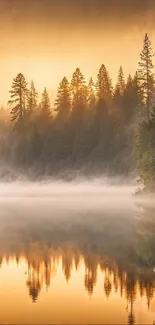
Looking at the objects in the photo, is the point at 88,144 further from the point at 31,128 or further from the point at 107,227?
the point at 107,227

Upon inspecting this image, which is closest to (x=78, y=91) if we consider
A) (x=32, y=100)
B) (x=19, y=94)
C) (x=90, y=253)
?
(x=32, y=100)

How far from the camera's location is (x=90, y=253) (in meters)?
21.3

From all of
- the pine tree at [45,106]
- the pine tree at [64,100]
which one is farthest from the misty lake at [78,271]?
the pine tree at [45,106]

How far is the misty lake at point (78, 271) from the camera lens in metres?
12.9

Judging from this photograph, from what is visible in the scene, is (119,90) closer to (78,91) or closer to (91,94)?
(91,94)

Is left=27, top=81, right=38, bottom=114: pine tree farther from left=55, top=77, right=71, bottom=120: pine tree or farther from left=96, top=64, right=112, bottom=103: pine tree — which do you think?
left=96, top=64, right=112, bottom=103: pine tree

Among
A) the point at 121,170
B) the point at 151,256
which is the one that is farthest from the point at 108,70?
the point at 151,256

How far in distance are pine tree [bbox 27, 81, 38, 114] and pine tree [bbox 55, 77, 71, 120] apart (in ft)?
25.3

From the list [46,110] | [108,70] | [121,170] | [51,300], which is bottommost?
[51,300]

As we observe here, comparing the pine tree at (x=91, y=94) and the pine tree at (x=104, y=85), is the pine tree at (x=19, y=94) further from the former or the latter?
the pine tree at (x=104, y=85)

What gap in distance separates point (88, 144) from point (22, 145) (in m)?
15.7

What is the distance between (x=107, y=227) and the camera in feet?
100

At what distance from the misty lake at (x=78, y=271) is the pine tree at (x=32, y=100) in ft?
242

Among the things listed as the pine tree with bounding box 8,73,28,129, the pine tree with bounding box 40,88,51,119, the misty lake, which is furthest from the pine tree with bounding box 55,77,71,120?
the misty lake
